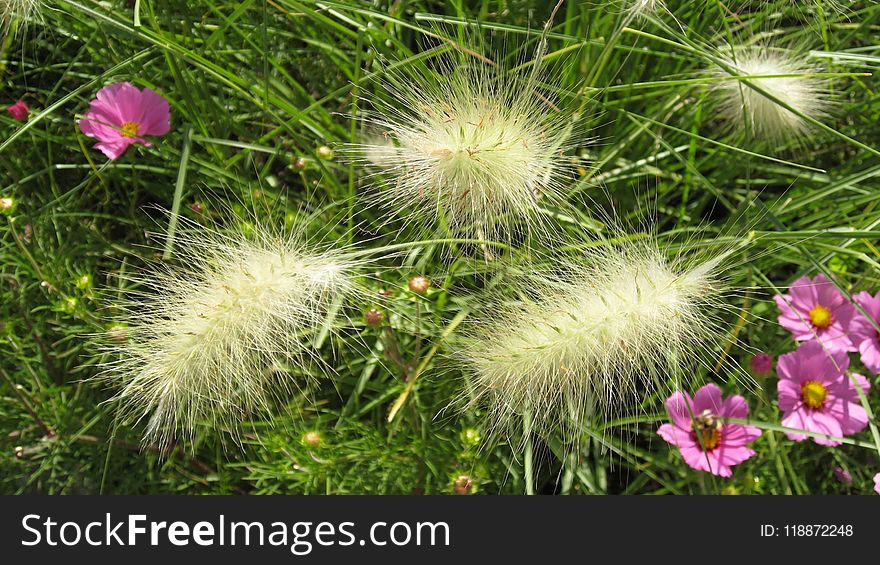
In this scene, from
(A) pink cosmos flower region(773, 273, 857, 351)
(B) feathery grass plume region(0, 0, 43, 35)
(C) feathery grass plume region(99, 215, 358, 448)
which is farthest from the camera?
(A) pink cosmos flower region(773, 273, 857, 351)

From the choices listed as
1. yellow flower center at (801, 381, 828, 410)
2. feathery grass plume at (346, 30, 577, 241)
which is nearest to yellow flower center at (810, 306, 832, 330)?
yellow flower center at (801, 381, 828, 410)

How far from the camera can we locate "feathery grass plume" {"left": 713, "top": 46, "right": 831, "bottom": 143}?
4.09 ft

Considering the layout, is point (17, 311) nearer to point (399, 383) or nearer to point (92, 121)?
point (92, 121)

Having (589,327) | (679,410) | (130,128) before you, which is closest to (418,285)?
(589,327)

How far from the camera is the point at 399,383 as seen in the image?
1.25 m

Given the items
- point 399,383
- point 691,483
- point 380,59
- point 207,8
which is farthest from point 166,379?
point 691,483

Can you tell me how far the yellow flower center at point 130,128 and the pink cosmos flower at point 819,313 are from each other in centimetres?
112

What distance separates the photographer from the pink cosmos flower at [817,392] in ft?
3.75

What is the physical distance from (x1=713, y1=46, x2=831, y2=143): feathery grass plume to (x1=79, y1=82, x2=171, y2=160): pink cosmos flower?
98 cm

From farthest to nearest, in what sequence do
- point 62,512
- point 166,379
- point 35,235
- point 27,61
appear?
point 27,61 → point 35,235 → point 62,512 → point 166,379

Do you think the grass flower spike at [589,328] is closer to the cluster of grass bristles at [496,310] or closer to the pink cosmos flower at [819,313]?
the cluster of grass bristles at [496,310]

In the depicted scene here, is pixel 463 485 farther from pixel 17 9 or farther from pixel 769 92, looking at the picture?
pixel 17 9

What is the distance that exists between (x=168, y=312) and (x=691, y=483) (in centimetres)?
95

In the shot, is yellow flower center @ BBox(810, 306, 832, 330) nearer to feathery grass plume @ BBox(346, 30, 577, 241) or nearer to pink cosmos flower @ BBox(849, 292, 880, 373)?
pink cosmos flower @ BBox(849, 292, 880, 373)
